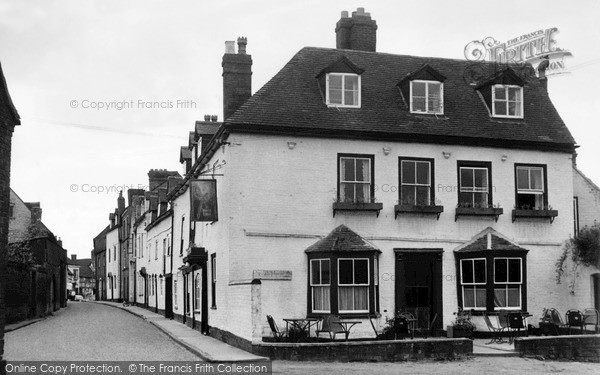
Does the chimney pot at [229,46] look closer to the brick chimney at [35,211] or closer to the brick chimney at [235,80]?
the brick chimney at [235,80]

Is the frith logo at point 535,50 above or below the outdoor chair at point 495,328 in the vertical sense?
above

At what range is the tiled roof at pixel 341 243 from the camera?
23031 millimetres

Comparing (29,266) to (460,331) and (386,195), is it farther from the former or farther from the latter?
(460,331)

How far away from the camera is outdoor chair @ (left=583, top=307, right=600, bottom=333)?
2354 centimetres

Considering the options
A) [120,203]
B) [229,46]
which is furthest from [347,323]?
[120,203]

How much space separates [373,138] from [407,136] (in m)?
1.16

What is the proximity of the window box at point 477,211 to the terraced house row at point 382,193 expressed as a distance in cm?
6

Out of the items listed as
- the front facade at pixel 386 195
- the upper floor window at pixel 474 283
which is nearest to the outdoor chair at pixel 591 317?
the front facade at pixel 386 195

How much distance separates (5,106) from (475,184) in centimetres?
1564

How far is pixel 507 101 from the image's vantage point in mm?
26719

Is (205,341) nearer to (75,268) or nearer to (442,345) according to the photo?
(442,345)

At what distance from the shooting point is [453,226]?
25.0 meters

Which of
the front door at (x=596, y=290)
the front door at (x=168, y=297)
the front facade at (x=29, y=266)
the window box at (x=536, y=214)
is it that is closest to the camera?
the window box at (x=536, y=214)

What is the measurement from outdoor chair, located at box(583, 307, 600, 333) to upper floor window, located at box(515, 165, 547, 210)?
3713 mm
